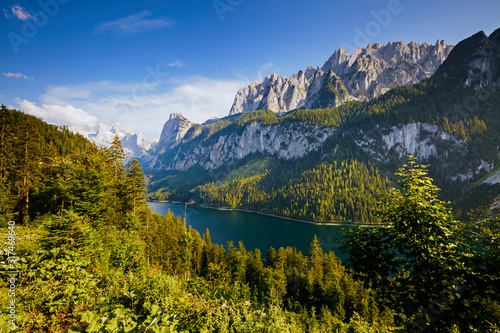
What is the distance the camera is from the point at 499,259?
13.3 feet

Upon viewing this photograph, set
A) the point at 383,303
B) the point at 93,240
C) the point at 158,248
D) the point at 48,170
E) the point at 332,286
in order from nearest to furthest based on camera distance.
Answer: the point at 383,303 → the point at 93,240 → the point at 48,170 → the point at 158,248 → the point at 332,286

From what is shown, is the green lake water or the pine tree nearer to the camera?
the pine tree

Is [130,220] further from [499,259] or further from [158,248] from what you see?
[499,259]

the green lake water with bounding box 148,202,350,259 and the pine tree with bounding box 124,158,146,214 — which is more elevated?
the pine tree with bounding box 124,158,146,214

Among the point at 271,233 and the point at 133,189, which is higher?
the point at 133,189

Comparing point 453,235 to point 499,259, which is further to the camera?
point 453,235

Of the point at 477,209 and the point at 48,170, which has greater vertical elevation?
the point at 48,170

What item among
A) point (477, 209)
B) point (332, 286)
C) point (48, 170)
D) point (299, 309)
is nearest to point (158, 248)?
point (48, 170)

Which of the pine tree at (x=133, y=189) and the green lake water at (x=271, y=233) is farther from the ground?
the pine tree at (x=133, y=189)

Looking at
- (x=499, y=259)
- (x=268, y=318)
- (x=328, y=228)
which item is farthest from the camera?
(x=328, y=228)

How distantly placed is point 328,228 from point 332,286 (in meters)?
97.6

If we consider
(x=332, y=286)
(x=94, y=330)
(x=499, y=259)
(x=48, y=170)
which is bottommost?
(x=332, y=286)

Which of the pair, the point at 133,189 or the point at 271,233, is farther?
the point at 271,233

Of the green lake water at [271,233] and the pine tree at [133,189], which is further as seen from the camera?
the green lake water at [271,233]
